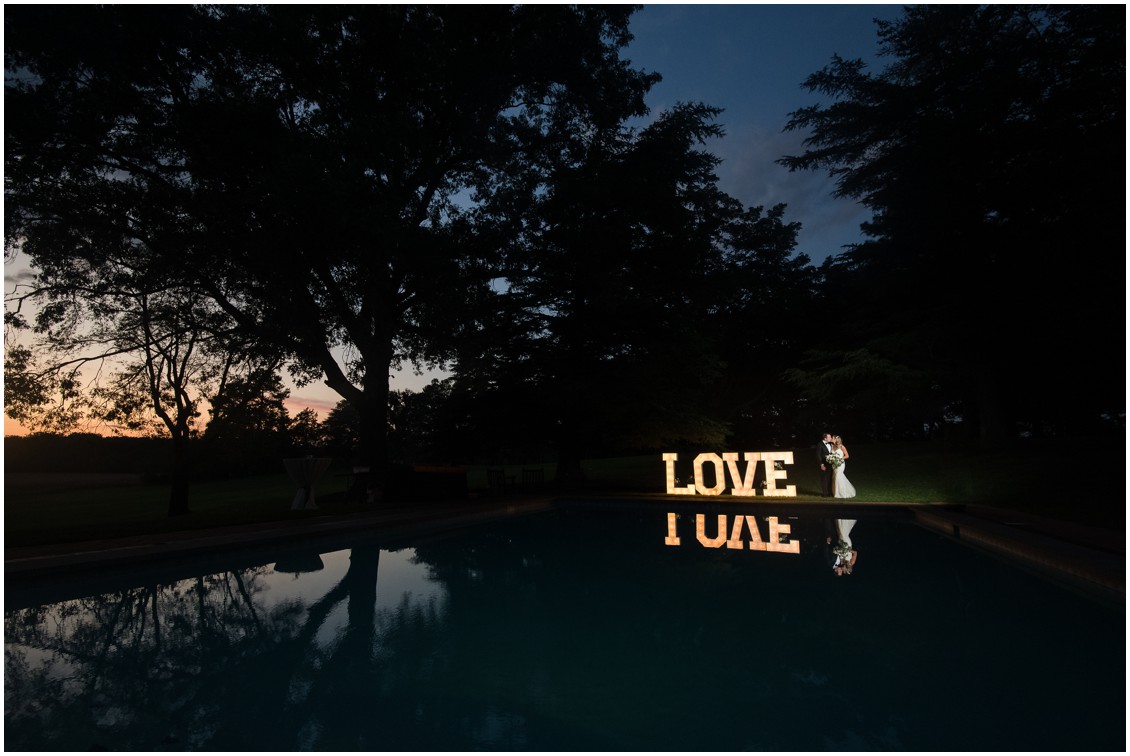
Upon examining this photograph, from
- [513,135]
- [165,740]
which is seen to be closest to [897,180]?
[513,135]

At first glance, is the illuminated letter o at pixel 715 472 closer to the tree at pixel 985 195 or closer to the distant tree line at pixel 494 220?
the distant tree line at pixel 494 220

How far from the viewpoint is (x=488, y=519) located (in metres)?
16.2

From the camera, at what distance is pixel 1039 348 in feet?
70.0

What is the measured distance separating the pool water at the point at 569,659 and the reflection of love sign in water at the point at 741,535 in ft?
5.42

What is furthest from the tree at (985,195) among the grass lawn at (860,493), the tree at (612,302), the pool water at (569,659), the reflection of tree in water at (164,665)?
the reflection of tree in water at (164,665)

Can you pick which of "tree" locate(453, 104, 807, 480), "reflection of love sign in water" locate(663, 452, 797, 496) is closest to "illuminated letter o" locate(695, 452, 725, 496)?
"reflection of love sign in water" locate(663, 452, 797, 496)

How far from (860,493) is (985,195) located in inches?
456

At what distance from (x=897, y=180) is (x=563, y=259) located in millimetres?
14092

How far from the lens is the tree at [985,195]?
691 inches

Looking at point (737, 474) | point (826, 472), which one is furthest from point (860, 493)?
point (737, 474)

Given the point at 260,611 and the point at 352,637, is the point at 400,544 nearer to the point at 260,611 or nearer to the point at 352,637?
the point at 260,611

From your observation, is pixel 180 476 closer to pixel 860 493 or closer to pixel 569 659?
pixel 569 659

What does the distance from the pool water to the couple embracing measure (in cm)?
817

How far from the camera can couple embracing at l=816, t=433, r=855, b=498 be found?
17.7m
